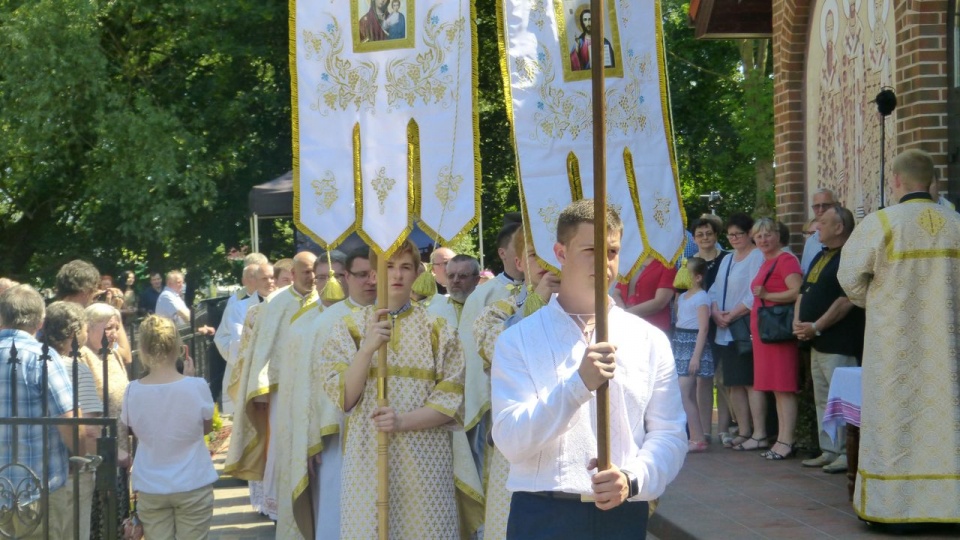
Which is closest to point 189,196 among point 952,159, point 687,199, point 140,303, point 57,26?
point 140,303

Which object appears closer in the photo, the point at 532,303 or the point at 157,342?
the point at 532,303

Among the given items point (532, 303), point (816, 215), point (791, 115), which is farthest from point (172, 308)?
point (532, 303)

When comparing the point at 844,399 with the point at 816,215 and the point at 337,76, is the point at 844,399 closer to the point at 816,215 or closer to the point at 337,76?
the point at 816,215

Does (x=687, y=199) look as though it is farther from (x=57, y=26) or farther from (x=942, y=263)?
(x=942, y=263)

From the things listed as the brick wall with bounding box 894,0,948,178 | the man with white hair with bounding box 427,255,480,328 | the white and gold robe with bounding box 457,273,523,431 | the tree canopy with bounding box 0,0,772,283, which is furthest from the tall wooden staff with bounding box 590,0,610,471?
the tree canopy with bounding box 0,0,772,283

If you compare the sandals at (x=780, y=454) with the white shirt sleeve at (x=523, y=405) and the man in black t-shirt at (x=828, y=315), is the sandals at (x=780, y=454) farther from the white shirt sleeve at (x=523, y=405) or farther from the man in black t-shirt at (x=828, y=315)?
the white shirt sleeve at (x=523, y=405)

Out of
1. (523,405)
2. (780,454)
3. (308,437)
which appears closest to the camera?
(523,405)

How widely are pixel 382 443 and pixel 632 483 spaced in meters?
2.49

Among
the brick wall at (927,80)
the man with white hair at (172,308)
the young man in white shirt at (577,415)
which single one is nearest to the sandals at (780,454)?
the brick wall at (927,80)

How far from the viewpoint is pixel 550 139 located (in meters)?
6.43

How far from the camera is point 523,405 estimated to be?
3840 millimetres

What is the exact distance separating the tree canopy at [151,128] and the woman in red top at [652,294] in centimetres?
1090

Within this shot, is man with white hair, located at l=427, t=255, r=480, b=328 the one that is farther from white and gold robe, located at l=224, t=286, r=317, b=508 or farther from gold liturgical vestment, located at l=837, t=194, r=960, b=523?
gold liturgical vestment, located at l=837, t=194, r=960, b=523

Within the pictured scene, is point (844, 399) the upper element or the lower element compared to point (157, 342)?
lower
